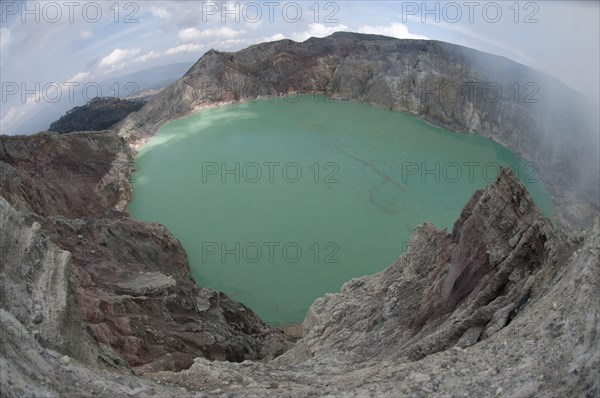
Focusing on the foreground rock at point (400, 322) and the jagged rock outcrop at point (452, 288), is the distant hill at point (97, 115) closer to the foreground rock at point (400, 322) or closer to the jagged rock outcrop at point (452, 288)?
the foreground rock at point (400, 322)

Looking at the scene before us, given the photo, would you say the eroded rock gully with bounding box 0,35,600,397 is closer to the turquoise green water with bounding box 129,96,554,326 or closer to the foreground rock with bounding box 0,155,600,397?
the foreground rock with bounding box 0,155,600,397

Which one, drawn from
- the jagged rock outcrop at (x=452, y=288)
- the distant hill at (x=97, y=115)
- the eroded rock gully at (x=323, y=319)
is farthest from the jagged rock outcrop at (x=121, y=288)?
the distant hill at (x=97, y=115)

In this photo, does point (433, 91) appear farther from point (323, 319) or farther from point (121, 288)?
point (121, 288)

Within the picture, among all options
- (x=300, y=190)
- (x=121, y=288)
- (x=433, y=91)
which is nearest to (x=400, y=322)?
(x=121, y=288)

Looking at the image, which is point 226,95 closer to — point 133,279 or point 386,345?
point 133,279

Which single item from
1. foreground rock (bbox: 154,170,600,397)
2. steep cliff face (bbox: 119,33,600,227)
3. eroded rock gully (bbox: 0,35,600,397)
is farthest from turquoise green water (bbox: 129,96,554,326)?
foreground rock (bbox: 154,170,600,397)

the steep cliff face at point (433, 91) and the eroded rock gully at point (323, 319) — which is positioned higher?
the steep cliff face at point (433, 91)

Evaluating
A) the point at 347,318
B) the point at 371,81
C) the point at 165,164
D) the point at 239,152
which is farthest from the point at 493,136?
the point at 347,318
